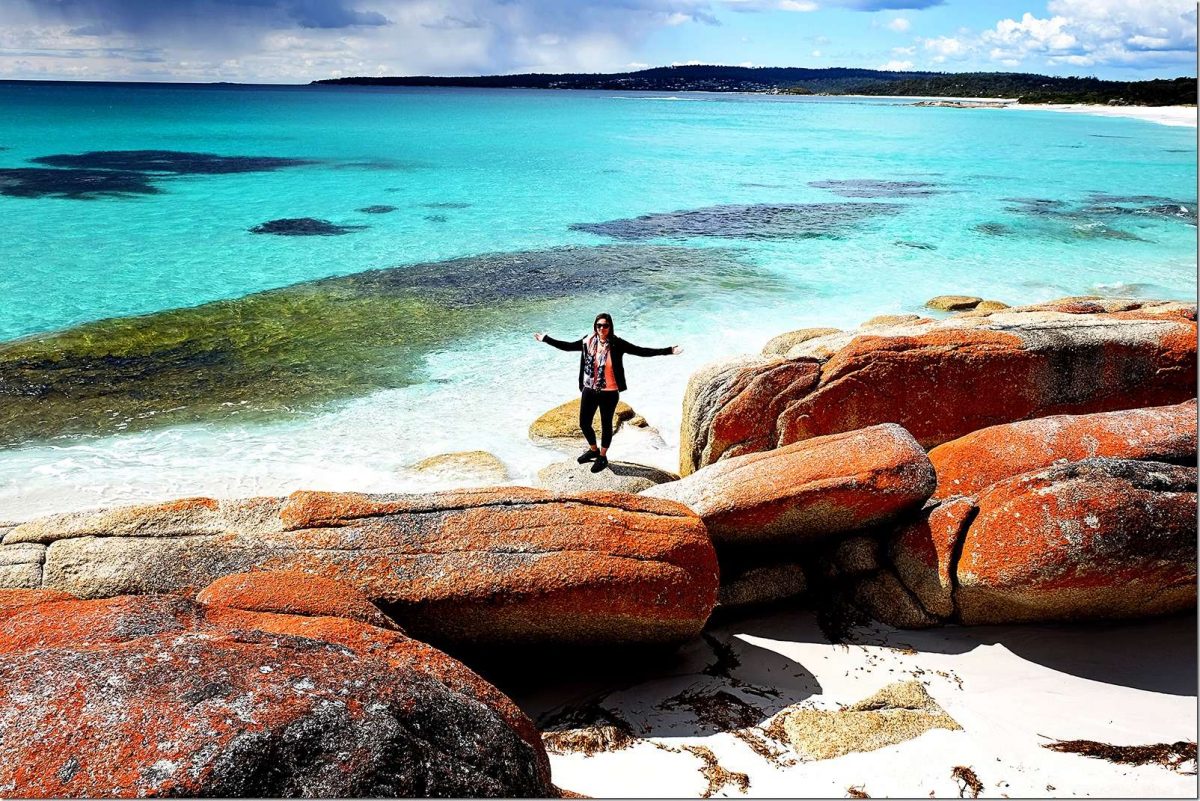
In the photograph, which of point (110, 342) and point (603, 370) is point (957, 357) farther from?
point (110, 342)

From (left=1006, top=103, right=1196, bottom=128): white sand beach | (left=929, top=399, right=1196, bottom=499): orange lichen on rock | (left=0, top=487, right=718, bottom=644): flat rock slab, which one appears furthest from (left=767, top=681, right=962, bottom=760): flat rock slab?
(left=1006, top=103, right=1196, bottom=128): white sand beach

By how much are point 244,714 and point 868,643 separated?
502 cm

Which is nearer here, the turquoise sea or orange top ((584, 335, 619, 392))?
orange top ((584, 335, 619, 392))

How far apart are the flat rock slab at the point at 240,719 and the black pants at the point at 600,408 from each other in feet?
21.0

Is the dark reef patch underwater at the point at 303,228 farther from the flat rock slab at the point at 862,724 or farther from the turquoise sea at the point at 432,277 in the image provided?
the flat rock slab at the point at 862,724

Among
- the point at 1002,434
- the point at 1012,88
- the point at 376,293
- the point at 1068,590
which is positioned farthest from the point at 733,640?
the point at 1012,88

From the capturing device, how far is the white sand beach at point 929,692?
5.13m

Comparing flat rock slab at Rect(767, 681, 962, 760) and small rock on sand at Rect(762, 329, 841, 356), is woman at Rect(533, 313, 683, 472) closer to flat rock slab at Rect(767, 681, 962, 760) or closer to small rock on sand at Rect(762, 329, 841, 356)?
small rock on sand at Rect(762, 329, 841, 356)

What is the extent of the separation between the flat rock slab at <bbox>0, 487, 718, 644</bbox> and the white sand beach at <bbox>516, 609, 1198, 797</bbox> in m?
0.55

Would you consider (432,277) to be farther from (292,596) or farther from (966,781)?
(966,781)

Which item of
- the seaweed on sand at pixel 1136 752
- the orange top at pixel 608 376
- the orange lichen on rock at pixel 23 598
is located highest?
the orange top at pixel 608 376

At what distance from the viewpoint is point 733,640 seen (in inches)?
280

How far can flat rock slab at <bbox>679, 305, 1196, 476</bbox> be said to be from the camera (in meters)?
9.21

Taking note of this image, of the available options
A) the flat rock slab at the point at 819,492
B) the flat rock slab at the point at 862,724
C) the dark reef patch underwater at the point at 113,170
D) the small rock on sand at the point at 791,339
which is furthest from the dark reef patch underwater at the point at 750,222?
the flat rock slab at the point at 862,724
